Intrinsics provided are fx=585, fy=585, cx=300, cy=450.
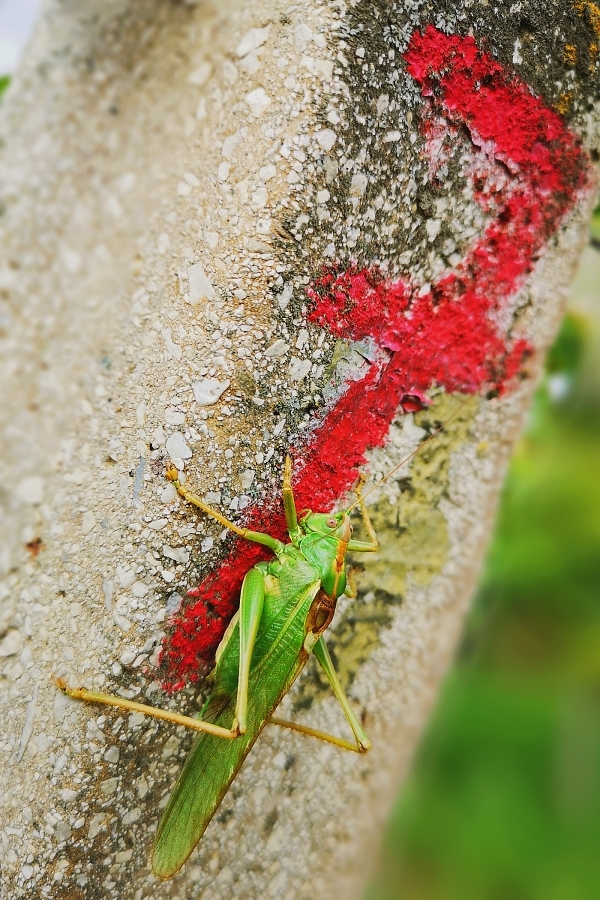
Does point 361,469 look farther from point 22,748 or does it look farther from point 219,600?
point 22,748

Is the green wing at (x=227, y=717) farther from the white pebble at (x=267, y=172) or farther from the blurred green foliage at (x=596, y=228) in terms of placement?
the blurred green foliage at (x=596, y=228)

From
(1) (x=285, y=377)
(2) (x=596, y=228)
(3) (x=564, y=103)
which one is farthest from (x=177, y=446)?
(2) (x=596, y=228)

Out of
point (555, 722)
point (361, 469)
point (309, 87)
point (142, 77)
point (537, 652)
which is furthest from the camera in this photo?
point (537, 652)

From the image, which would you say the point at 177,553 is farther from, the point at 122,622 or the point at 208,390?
the point at 208,390

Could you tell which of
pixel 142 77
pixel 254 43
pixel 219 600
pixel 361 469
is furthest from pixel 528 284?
pixel 142 77

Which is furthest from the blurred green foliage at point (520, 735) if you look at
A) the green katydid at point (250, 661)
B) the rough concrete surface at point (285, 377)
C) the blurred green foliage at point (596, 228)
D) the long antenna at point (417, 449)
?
the green katydid at point (250, 661)

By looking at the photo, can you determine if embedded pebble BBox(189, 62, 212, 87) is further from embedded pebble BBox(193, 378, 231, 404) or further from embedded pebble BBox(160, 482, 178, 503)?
embedded pebble BBox(160, 482, 178, 503)
